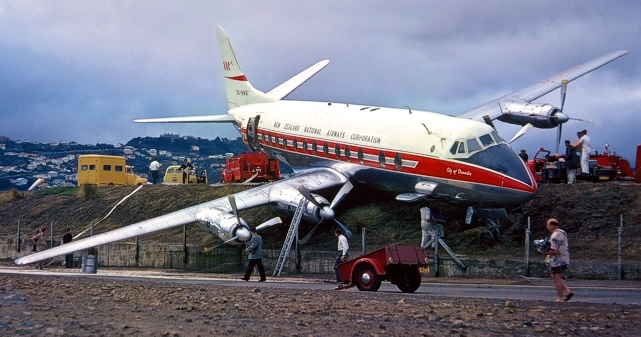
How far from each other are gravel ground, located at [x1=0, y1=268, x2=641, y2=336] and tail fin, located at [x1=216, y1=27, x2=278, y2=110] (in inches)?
875

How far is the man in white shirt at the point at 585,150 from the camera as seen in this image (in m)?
33.1

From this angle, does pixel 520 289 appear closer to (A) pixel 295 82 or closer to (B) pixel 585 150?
(B) pixel 585 150

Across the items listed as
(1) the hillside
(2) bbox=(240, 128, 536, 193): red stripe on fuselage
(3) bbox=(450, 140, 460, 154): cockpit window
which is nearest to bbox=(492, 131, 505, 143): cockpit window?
(3) bbox=(450, 140, 460, 154): cockpit window

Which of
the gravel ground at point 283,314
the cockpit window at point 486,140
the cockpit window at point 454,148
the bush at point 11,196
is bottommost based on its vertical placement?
the gravel ground at point 283,314

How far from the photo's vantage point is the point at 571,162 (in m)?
33.9

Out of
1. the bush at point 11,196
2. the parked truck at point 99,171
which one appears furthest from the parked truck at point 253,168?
the bush at point 11,196

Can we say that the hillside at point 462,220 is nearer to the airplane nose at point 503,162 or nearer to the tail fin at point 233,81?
the airplane nose at point 503,162

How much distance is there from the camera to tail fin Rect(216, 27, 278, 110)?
40188 mm

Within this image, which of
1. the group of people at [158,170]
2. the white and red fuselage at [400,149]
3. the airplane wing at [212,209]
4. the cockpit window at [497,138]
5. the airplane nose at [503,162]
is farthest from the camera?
the group of people at [158,170]

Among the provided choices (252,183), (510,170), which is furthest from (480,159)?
(252,183)

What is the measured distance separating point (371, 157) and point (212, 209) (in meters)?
5.70

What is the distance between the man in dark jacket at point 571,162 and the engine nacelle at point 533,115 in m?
1.00

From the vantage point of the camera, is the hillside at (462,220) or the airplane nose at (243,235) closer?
the airplane nose at (243,235)

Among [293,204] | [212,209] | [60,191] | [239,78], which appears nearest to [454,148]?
[293,204]
